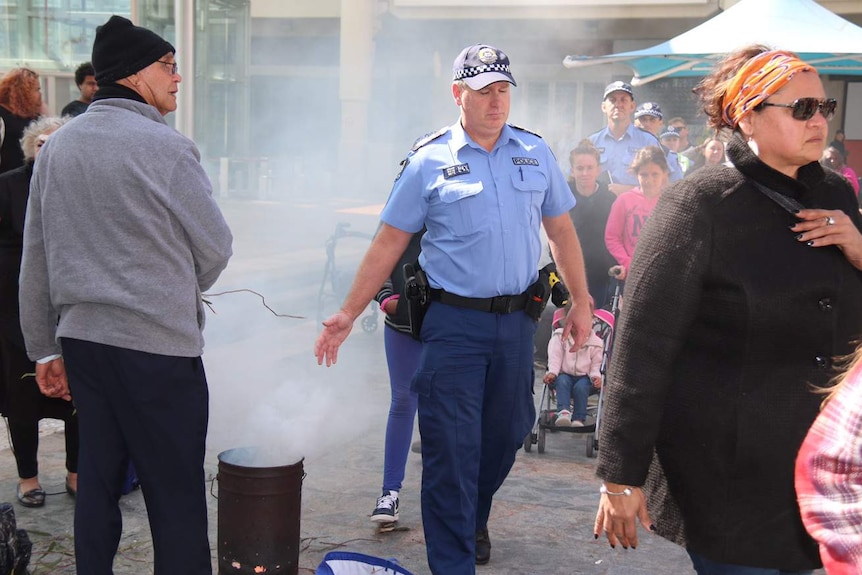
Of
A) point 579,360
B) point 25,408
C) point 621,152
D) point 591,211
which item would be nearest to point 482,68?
point 25,408

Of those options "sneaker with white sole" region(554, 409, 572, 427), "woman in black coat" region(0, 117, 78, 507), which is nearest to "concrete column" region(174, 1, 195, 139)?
"sneaker with white sole" region(554, 409, 572, 427)

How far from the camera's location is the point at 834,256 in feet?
7.95

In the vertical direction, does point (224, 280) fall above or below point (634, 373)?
below

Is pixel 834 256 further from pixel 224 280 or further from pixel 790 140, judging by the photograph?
pixel 224 280

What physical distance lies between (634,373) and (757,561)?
503 mm

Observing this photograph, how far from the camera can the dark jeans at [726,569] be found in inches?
94.1

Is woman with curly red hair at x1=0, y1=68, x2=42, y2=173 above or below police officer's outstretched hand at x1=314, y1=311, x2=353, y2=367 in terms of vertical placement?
above

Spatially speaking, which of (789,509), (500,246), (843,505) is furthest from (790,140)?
(500,246)

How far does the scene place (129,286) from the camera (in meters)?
3.17

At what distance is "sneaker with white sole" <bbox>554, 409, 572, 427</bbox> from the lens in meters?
5.99

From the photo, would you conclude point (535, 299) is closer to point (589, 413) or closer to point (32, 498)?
point (32, 498)

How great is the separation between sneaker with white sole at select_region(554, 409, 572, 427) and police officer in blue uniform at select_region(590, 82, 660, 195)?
224 centimetres

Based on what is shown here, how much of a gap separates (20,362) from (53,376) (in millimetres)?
1330

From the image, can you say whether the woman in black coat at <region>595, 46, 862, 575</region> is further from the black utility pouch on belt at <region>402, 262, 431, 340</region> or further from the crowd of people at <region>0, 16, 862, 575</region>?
the black utility pouch on belt at <region>402, 262, 431, 340</region>
